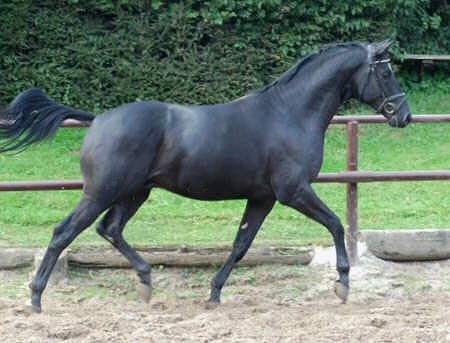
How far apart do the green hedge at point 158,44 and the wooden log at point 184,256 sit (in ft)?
16.3

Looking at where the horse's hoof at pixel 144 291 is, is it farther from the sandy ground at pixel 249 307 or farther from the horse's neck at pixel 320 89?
the horse's neck at pixel 320 89

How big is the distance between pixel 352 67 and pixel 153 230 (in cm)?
261

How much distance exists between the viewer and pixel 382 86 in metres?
5.21

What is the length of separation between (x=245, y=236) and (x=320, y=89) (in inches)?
47.6

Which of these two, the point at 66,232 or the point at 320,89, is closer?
the point at 66,232

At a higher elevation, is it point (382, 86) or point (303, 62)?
point (303, 62)

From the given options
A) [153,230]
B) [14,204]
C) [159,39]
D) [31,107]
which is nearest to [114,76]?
[159,39]

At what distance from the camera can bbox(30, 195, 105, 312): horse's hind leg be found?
4.88m

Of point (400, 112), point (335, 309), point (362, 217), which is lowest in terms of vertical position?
point (362, 217)

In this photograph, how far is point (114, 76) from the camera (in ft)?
35.1

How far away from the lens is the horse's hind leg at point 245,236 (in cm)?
536

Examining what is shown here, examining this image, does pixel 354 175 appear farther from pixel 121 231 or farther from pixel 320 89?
pixel 121 231

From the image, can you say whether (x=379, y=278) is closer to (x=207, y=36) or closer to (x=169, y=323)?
(x=169, y=323)

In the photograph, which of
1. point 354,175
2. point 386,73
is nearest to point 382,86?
point 386,73
